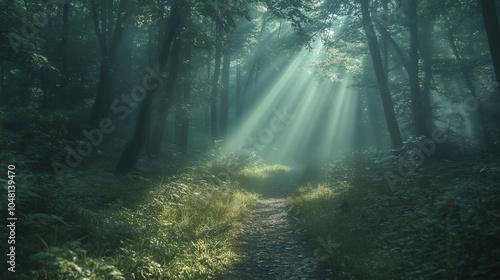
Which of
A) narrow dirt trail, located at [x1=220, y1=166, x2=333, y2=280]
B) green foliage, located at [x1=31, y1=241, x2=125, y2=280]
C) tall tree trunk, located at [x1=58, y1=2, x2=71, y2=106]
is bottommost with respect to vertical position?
narrow dirt trail, located at [x1=220, y1=166, x2=333, y2=280]

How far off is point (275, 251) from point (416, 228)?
3.11m

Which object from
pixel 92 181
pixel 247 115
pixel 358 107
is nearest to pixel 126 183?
pixel 92 181

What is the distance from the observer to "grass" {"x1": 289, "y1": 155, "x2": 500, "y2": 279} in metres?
4.67

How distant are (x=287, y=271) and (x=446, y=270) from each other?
2.87 m

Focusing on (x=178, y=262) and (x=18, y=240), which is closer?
(x=18, y=240)

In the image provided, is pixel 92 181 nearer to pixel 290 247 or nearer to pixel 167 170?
pixel 167 170

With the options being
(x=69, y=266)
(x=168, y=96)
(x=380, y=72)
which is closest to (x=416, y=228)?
(x=69, y=266)

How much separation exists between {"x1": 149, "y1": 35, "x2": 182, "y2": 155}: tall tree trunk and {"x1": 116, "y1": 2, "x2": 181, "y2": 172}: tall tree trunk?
306 cm

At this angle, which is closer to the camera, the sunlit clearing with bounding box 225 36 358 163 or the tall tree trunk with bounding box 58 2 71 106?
the tall tree trunk with bounding box 58 2 71 106

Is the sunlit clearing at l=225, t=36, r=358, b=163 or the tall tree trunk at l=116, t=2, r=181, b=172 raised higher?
the sunlit clearing at l=225, t=36, r=358, b=163

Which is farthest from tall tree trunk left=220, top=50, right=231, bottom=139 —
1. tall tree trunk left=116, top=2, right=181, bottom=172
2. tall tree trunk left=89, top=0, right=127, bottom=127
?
tall tree trunk left=116, top=2, right=181, bottom=172

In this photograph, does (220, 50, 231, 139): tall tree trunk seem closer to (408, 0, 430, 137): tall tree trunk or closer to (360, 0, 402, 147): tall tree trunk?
(360, 0, 402, 147): tall tree trunk

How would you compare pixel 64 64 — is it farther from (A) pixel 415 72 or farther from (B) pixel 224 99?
(A) pixel 415 72

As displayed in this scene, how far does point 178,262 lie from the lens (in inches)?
236
